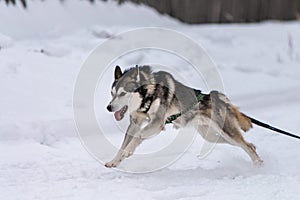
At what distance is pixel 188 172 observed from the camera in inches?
216

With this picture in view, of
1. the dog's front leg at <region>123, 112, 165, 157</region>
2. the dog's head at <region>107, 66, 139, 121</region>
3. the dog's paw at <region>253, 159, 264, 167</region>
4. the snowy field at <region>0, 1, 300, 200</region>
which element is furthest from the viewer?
the dog's paw at <region>253, 159, 264, 167</region>

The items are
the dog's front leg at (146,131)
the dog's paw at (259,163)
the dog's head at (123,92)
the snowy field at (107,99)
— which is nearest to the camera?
the snowy field at (107,99)

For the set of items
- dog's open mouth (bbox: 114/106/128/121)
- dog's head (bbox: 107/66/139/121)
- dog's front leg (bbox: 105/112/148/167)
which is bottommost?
dog's front leg (bbox: 105/112/148/167)

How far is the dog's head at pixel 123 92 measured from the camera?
5242 millimetres

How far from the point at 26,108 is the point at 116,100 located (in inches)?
77.4

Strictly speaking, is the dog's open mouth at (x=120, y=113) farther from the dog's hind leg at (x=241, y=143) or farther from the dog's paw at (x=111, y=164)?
the dog's hind leg at (x=241, y=143)

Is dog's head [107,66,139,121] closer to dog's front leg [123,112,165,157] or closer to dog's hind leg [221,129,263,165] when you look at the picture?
dog's front leg [123,112,165,157]

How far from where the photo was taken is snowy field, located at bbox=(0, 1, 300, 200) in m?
4.99

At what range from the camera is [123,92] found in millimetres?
5262

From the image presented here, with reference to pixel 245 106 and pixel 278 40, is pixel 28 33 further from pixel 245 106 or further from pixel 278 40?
pixel 278 40

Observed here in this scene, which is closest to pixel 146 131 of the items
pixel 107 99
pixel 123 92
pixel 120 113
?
pixel 120 113

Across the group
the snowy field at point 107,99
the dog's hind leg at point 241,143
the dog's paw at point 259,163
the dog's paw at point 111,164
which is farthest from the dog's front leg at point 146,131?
the dog's paw at point 259,163

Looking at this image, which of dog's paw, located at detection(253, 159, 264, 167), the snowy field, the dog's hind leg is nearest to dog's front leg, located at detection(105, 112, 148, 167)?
the snowy field

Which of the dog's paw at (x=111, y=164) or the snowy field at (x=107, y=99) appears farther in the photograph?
the dog's paw at (x=111, y=164)
